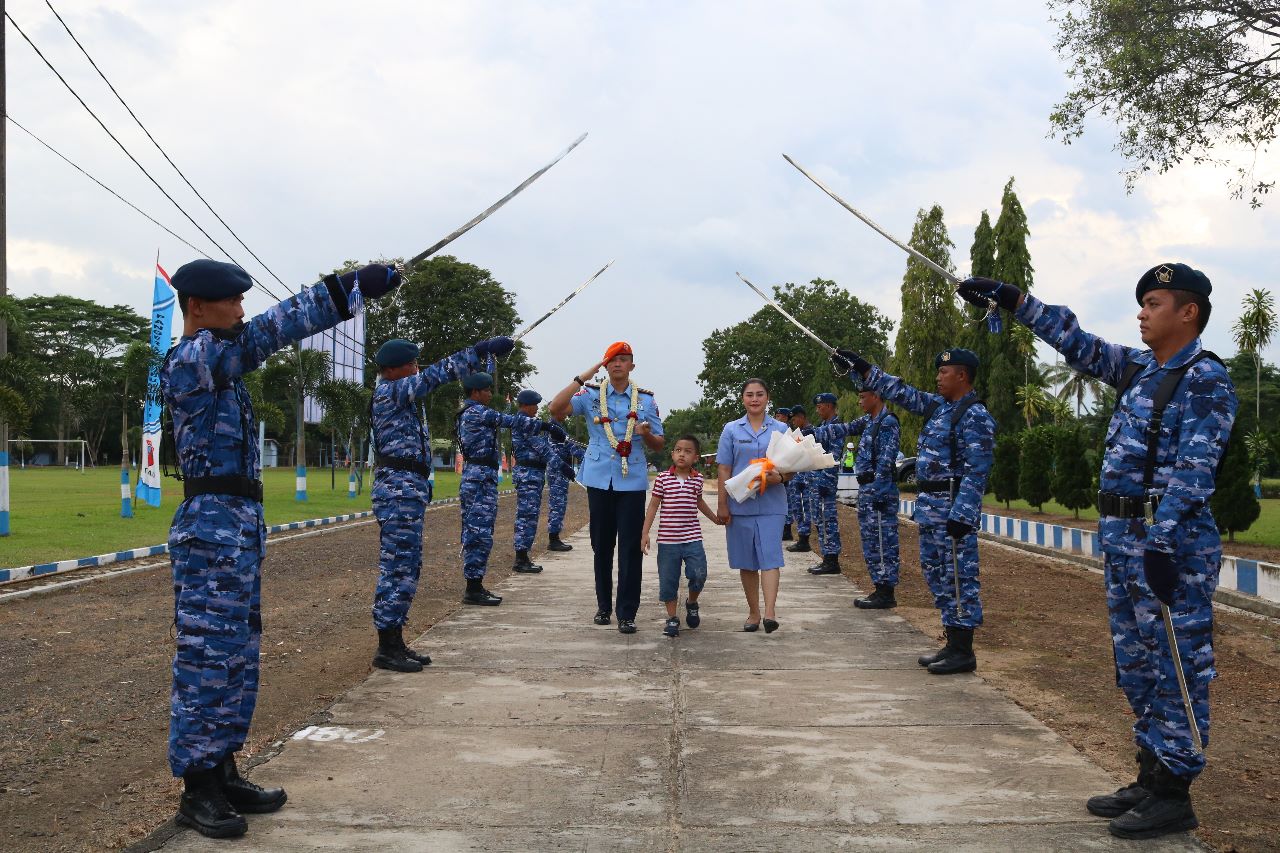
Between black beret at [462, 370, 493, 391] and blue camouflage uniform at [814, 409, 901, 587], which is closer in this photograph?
blue camouflage uniform at [814, 409, 901, 587]

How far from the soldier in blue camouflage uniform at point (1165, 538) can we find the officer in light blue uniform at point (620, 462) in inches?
151

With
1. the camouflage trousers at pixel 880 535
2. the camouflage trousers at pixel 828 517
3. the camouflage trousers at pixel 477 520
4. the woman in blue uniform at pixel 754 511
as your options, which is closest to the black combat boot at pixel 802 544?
the camouflage trousers at pixel 828 517

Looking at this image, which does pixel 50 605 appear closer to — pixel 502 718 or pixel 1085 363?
pixel 502 718

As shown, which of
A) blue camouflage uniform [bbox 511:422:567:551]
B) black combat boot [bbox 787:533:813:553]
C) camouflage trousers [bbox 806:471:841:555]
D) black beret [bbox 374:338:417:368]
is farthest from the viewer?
black combat boot [bbox 787:533:813:553]

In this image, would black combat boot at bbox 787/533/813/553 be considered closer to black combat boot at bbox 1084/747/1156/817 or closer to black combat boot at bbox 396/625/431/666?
black combat boot at bbox 396/625/431/666

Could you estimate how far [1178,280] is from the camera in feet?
13.2

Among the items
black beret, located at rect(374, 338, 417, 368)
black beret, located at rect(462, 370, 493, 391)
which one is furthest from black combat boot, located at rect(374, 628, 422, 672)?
black beret, located at rect(462, 370, 493, 391)

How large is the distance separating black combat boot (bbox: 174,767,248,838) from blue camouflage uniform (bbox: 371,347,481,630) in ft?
8.34

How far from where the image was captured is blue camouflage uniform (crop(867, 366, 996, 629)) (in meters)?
6.32

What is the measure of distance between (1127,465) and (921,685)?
7.62 ft

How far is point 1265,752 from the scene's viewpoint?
15.7 ft

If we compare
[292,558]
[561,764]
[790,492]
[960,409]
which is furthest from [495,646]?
[790,492]

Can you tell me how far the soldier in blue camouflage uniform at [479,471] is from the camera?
9.24 meters

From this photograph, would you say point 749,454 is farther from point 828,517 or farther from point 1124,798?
point 828,517
